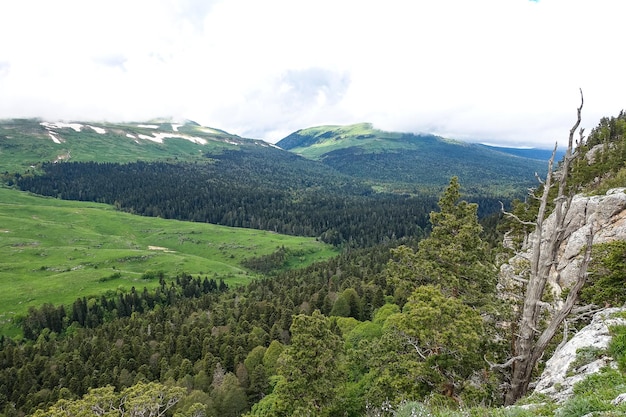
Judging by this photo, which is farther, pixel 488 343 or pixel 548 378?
pixel 488 343

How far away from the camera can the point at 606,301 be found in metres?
22.4

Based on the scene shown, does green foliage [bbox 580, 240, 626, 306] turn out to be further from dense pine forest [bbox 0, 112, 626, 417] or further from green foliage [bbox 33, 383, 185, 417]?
green foliage [bbox 33, 383, 185, 417]

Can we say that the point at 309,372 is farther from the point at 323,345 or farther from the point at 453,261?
the point at 453,261

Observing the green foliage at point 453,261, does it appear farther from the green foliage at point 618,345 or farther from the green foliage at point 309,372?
the green foliage at point 618,345

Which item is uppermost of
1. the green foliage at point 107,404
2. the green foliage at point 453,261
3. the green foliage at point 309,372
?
the green foliage at point 453,261

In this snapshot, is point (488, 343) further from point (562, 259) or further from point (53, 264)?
point (53, 264)

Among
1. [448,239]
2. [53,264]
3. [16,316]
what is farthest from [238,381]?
[53,264]

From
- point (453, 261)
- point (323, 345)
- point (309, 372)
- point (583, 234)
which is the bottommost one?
point (309, 372)

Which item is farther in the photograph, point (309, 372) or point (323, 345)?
point (323, 345)

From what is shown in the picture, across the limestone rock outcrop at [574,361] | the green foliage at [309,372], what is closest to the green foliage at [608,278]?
the limestone rock outcrop at [574,361]

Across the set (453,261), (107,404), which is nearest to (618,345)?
(453,261)

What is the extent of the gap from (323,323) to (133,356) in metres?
73.5

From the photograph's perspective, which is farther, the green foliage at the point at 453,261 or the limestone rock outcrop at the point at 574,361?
the green foliage at the point at 453,261

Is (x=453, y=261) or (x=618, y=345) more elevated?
(x=618, y=345)
